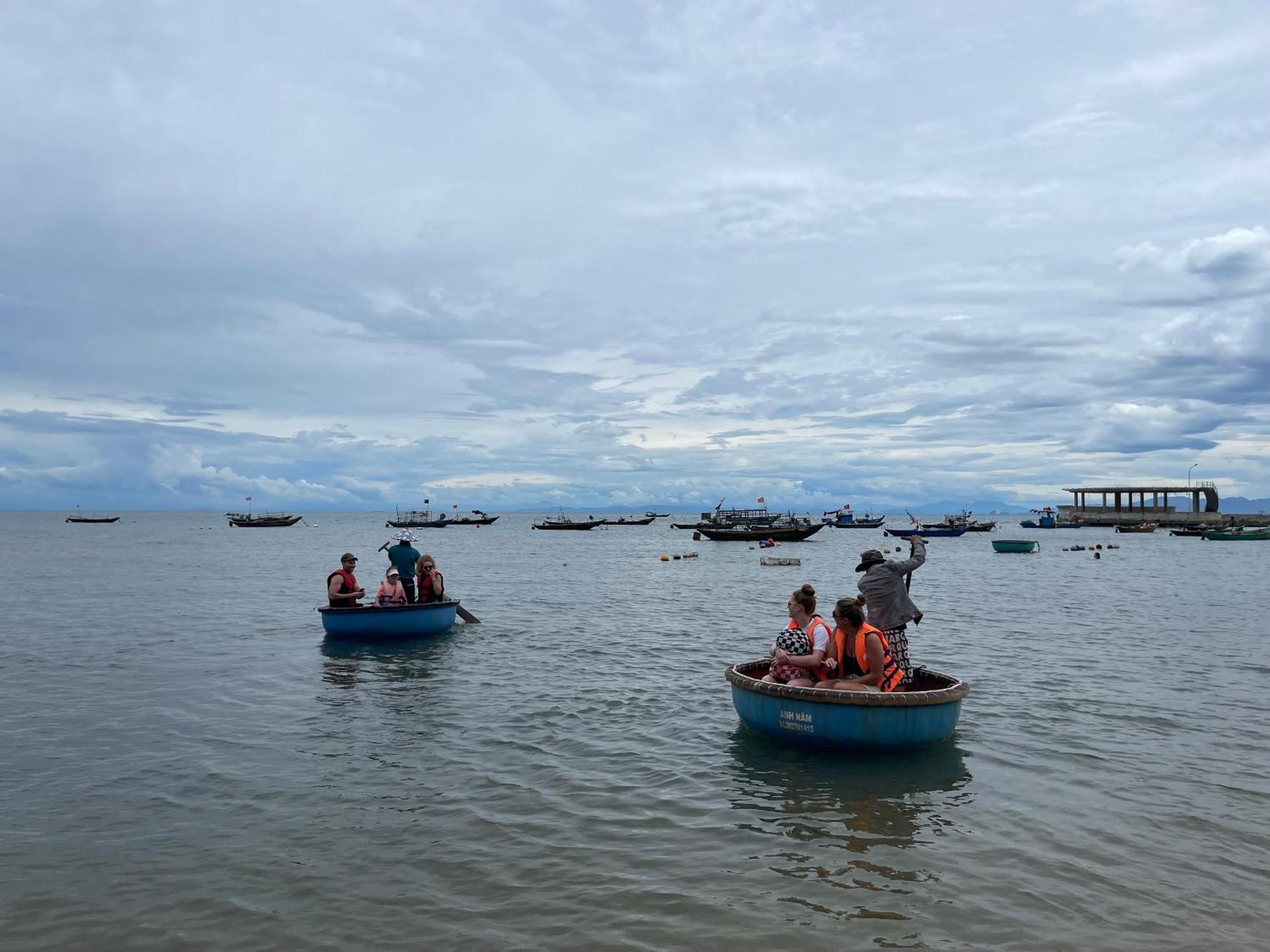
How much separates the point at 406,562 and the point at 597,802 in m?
13.7

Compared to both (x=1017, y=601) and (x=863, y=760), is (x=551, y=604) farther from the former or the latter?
(x=863, y=760)

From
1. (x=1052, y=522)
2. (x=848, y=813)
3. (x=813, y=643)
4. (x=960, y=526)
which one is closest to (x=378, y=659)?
(x=813, y=643)

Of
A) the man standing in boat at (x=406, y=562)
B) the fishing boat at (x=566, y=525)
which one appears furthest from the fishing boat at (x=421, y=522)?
the man standing in boat at (x=406, y=562)

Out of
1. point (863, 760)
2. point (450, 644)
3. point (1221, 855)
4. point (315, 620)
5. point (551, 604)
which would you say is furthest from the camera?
point (551, 604)

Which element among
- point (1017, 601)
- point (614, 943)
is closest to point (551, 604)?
point (1017, 601)

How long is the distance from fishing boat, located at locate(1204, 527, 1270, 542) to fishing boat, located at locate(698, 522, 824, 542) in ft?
135

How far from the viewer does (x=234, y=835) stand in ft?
28.4

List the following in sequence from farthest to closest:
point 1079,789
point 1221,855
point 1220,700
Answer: point 1220,700 < point 1079,789 < point 1221,855

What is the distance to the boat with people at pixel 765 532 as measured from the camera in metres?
93.0

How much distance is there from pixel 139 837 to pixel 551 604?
24014 mm

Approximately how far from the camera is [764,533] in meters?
93.9

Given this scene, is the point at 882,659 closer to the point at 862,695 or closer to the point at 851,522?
the point at 862,695

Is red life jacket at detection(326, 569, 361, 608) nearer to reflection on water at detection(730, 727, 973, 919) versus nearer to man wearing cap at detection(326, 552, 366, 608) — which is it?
man wearing cap at detection(326, 552, 366, 608)

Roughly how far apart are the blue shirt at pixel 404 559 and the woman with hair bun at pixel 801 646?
1252 centimetres
